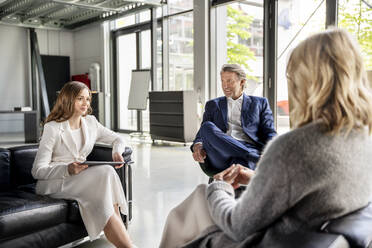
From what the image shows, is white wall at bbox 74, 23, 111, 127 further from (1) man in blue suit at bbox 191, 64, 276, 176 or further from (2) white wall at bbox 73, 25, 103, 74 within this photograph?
(1) man in blue suit at bbox 191, 64, 276, 176

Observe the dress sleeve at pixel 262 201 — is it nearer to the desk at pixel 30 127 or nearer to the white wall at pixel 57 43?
the desk at pixel 30 127

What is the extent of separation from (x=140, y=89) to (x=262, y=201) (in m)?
8.55

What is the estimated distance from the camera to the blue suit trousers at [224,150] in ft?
9.93

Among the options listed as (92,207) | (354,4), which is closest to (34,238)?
(92,207)

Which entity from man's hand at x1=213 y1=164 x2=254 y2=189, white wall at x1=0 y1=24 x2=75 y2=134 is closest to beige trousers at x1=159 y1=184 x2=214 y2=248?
man's hand at x1=213 y1=164 x2=254 y2=189

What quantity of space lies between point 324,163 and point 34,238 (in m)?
1.78

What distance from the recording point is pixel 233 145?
9.95 feet

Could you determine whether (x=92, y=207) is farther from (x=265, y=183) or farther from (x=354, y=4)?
(x=354, y=4)

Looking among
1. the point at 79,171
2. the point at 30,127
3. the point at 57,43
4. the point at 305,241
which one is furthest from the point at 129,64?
the point at 305,241

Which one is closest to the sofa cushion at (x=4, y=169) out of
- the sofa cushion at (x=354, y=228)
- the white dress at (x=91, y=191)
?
the white dress at (x=91, y=191)

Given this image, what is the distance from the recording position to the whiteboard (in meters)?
9.25

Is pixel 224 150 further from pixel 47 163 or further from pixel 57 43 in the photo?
pixel 57 43

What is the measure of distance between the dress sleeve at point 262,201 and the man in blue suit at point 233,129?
1.89 m

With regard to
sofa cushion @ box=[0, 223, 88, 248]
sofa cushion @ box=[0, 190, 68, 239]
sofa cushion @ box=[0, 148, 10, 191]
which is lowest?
sofa cushion @ box=[0, 223, 88, 248]
